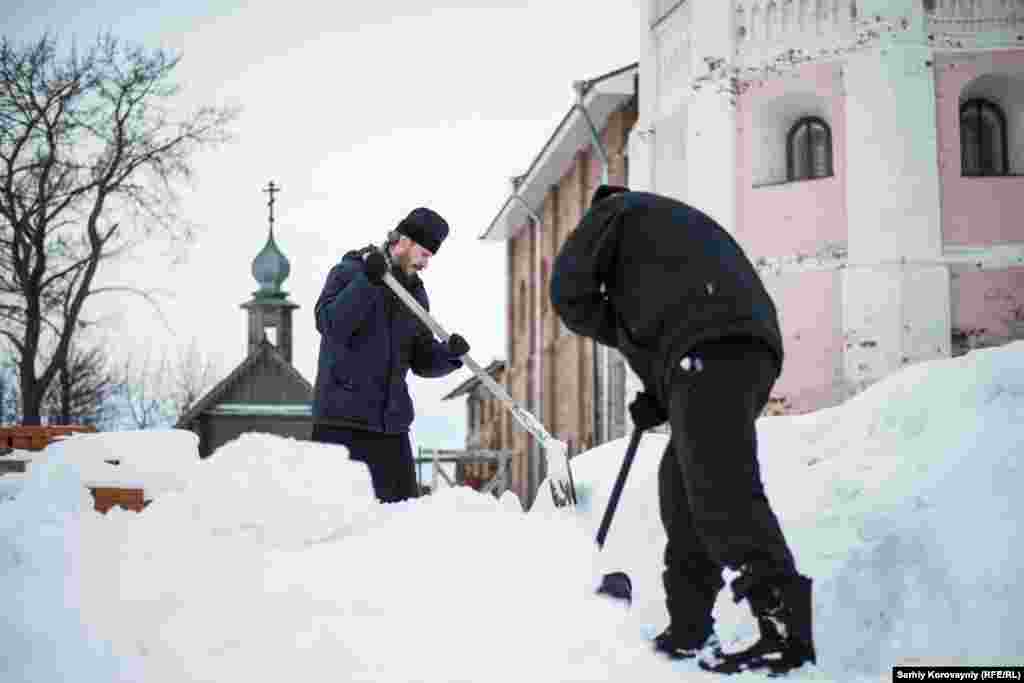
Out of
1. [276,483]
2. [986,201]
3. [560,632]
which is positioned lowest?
[560,632]

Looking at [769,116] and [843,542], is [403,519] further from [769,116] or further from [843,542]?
[769,116]

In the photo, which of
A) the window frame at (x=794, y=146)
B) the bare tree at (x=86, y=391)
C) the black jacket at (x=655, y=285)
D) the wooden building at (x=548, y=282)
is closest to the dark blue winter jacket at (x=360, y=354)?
the black jacket at (x=655, y=285)

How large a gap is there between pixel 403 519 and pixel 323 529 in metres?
0.32

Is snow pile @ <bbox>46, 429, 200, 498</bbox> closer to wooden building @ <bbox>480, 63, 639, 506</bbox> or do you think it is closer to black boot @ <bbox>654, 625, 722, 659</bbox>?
black boot @ <bbox>654, 625, 722, 659</bbox>

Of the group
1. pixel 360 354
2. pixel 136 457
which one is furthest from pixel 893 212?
pixel 136 457

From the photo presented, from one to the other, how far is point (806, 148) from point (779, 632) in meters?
14.1

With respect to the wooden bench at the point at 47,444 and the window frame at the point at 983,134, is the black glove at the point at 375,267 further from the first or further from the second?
the window frame at the point at 983,134

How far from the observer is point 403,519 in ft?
16.5

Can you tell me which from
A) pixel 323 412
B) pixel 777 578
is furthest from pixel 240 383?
pixel 777 578

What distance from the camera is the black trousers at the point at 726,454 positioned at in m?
3.52

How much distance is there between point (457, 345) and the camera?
20.9 ft

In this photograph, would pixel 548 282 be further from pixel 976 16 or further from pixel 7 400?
pixel 7 400

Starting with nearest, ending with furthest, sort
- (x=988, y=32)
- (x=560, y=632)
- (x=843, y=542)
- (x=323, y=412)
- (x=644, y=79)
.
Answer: (x=560, y=632) → (x=843, y=542) → (x=323, y=412) → (x=988, y=32) → (x=644, y=79)

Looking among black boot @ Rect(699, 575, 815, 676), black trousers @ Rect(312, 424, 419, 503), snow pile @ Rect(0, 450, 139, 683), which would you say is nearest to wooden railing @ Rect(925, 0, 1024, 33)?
black trousers @ Rect(312, 424, 419, 503)
